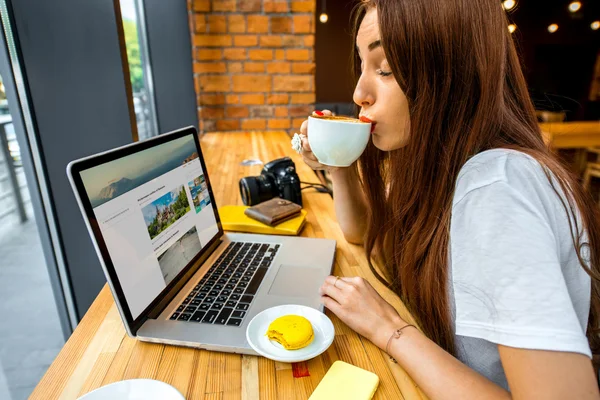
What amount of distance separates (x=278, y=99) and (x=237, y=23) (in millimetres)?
596

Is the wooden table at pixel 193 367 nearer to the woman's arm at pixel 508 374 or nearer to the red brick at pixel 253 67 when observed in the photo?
the woman's arm at pixel 508 374

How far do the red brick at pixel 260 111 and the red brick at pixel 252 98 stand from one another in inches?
1.8

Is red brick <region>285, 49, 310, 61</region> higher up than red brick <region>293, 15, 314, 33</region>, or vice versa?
red brick <region>293, 15, 314, 33</region>

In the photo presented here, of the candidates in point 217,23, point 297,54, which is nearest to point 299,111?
point 297,54

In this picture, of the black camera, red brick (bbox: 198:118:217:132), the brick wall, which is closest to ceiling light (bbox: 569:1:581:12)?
the brick wall

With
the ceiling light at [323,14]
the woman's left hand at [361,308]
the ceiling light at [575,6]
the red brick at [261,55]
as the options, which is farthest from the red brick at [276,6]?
the ceiling light at [575,6]

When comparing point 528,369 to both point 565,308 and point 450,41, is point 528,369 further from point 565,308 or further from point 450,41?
point 450,41

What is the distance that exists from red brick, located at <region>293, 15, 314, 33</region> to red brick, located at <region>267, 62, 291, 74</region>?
0.25m

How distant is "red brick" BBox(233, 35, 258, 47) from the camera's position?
268 cm

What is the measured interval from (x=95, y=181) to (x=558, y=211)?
0.67 meters

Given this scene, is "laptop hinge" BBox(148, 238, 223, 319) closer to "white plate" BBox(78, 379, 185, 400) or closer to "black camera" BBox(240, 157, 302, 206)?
"white plate" BBox(78, 379, 185, 400)

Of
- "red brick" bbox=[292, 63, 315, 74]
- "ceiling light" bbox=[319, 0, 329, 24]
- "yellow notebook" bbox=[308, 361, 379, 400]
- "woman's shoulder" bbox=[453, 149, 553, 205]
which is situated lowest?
"yellow notebook" bbox=[308, 361, 379, 400]

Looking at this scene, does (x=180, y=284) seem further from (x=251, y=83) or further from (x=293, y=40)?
(x=293, y=40)

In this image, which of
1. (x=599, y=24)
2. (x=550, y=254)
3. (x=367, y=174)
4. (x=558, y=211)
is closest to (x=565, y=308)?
(x=550, y=254)
